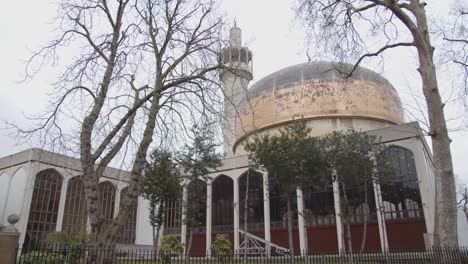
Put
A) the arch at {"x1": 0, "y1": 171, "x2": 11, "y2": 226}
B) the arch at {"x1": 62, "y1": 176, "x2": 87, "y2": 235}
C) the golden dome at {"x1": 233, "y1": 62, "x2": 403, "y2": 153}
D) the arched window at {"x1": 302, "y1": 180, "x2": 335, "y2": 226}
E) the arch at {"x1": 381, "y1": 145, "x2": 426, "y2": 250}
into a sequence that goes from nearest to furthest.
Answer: the arch at {"x1": 381, "y1": 145, "x2": 426, "y2": 250}, the arched window at {"x1": 302, "y1": 180, "x2": 335, "y2": 226}, the arch at {"x1": 0, "y1": 171, "x2": 11, "y2": 226}, the golden dome at {"x1": 233, "y1": 62, "x2": 403, "y2": 153}, the arch at {"x1": 62, "y1": 176, "x2": 87, "y2": 235}

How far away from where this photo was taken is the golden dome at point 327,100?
34250 millimetres

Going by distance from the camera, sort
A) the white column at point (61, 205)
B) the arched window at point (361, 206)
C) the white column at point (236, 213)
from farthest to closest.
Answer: the white column at point (61, 205) → the white column at point (236, 213) → the arched window at point (361, 206)

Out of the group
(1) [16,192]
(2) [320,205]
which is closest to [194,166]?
(2) [320,205]

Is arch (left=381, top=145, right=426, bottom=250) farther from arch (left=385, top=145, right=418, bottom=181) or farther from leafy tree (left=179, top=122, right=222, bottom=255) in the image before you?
leafy tree (left=179, top=122, right=222, bottom=255)

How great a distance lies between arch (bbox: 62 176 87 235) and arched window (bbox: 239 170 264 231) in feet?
50.7

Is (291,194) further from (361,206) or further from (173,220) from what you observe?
(173,220)

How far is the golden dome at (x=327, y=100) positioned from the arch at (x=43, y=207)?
727 inches

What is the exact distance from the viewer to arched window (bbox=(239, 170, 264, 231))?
3432cm

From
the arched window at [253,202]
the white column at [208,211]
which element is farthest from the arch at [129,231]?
the arched window at [253,202]

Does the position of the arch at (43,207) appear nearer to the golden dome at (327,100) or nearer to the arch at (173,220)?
the arch at (173,220)

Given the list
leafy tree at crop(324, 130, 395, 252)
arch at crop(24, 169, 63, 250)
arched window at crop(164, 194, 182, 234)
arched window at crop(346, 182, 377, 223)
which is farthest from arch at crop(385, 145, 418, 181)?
arch at crop(24, 169, 63, 250)

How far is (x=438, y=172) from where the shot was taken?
373 inches

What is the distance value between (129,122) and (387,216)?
23735mm

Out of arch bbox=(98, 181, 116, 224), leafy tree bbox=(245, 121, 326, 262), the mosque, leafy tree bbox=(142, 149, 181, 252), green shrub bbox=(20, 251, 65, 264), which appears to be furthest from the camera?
arch bbox=(98, 181, 116, 224)
